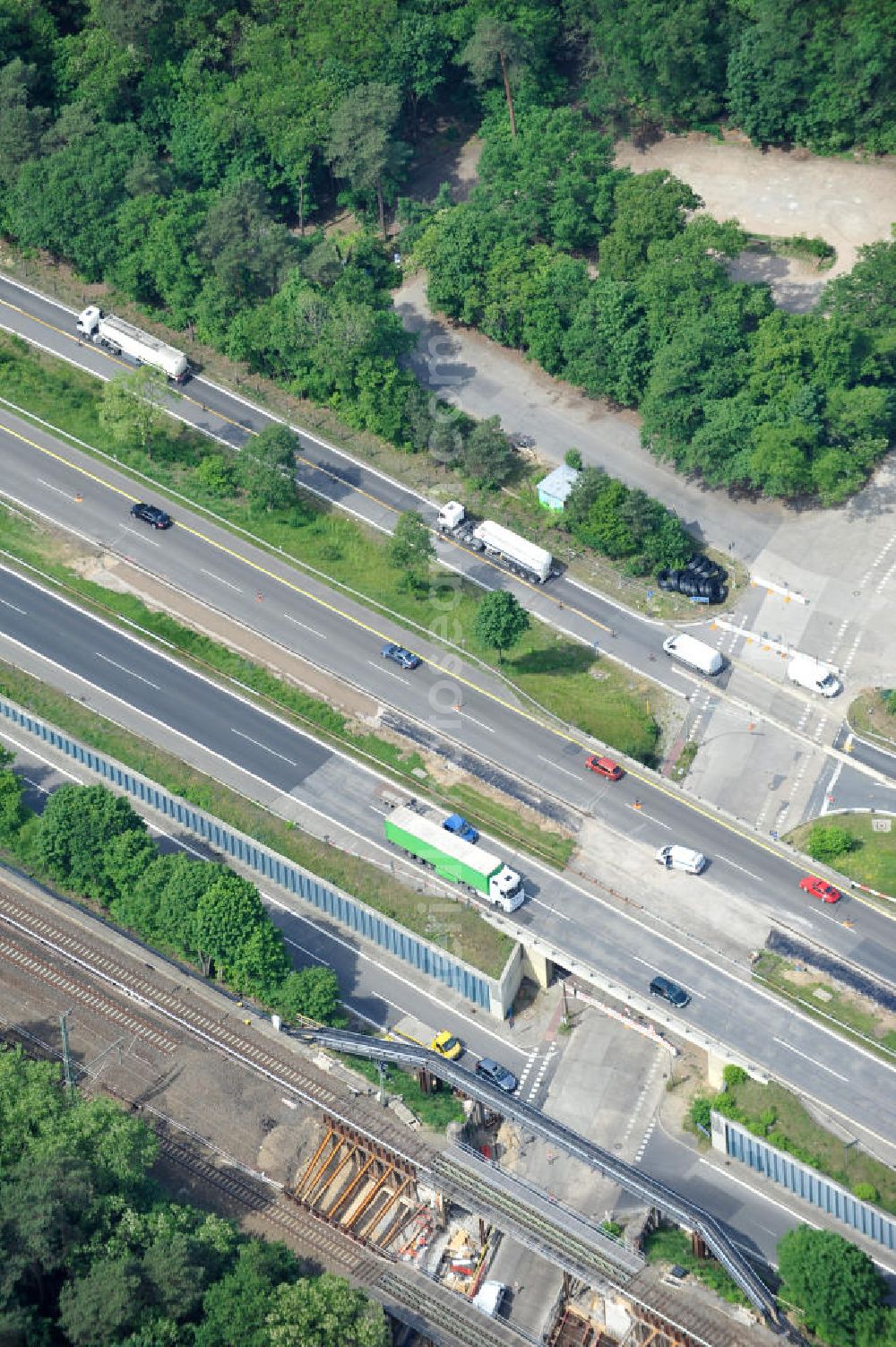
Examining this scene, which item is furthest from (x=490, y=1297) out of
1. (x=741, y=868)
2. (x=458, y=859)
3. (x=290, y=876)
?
(x=741, y=868)

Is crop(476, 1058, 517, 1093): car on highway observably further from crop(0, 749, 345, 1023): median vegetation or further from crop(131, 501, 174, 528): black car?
crop(131, 501, 174, 528): black car

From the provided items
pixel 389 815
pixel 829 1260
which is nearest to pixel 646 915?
pixel 389 815

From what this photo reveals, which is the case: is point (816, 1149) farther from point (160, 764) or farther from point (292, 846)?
point (160, 764)

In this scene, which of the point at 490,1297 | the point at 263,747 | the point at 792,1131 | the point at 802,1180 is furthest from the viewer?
the point at 263,747

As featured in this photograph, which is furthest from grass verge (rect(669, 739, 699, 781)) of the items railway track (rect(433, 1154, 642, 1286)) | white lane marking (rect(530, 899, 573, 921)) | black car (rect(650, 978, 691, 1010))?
railway track (rect(433, 1154, 642, 1286))

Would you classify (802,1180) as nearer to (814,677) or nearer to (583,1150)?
(583,1150)

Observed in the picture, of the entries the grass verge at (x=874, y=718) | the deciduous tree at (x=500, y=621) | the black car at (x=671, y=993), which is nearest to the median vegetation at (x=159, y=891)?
the black car at (x=671, y=993)

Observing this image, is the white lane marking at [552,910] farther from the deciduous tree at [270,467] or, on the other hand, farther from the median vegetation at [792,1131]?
the deciduous tree at [270,467]
